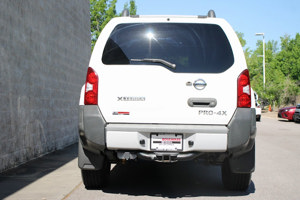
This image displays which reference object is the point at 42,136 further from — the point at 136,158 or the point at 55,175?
the point at 136,158

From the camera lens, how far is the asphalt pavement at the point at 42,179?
5.19 m

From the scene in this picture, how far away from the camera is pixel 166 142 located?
4578 millimetres

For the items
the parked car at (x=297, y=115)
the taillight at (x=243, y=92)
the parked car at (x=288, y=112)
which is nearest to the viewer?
the taillight at (x=243, y=92)

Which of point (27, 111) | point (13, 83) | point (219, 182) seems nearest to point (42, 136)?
point (27, 111)

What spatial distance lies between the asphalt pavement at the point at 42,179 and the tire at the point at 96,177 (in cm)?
25

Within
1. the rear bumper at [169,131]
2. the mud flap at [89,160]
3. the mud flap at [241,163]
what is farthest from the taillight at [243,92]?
the mud flap at [89,160]

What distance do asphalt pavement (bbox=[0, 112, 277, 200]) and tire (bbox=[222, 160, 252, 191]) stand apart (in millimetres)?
1980

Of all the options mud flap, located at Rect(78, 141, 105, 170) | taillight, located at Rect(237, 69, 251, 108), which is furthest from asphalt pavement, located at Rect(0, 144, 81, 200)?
taillight, located at Rect(237, 69, 251, 108)

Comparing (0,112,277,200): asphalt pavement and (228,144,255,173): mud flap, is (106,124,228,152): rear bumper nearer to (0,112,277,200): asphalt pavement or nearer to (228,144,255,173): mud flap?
(228,144,255,173): mud flap

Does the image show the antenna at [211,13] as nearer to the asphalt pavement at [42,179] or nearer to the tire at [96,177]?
the tire at [96,177]

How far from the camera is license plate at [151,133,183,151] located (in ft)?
15.0

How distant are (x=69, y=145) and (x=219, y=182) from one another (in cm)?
574

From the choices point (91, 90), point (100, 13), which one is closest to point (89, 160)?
point (91, 90)

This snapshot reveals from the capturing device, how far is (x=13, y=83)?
6.96m
